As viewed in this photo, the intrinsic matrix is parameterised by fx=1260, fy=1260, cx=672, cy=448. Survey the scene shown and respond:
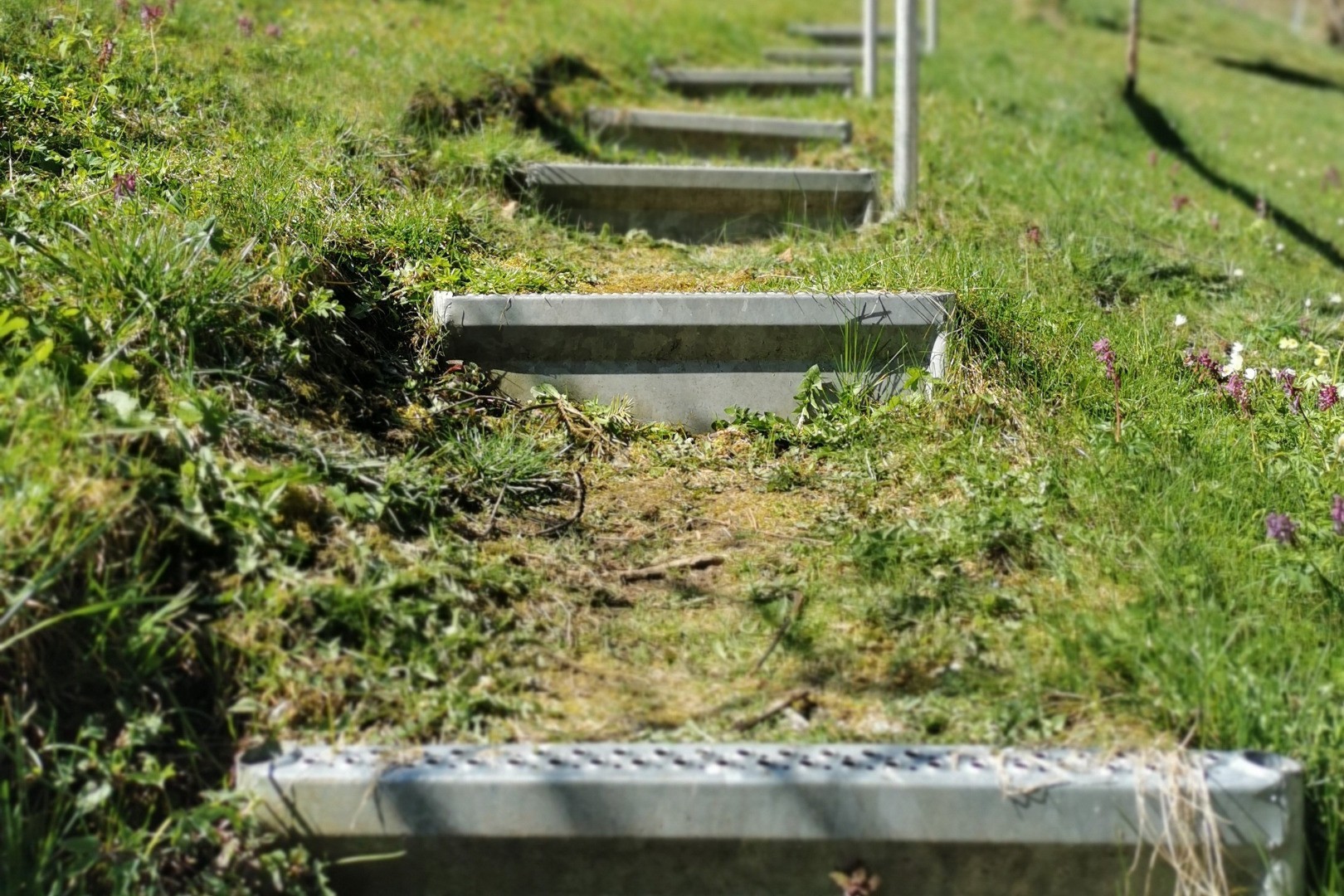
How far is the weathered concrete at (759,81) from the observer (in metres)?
7.45

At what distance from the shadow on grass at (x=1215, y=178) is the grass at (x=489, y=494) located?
3.30ft

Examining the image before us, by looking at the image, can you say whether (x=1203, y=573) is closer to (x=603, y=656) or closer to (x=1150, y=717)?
(x=1150, y=717)

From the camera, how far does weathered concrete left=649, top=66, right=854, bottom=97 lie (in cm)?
745

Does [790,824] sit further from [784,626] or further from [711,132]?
[711,132]

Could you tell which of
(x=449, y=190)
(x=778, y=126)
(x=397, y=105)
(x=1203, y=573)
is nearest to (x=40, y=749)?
(x=1203, y=573)

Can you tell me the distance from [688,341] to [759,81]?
4.54 meters

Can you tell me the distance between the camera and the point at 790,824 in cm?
221

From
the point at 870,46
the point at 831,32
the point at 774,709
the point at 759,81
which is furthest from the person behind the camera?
the point at 831,32

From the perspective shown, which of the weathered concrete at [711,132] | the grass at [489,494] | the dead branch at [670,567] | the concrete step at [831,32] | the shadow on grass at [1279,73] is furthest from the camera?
the shadow on grass at [1279,73]

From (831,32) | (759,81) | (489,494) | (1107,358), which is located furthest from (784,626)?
(831,32)

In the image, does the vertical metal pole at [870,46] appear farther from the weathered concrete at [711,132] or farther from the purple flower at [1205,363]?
the purple flower at [1205,363]

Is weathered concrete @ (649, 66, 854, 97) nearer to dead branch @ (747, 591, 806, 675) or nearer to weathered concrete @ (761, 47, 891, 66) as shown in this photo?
weathered concrete @ (761, 47, 891, 66)

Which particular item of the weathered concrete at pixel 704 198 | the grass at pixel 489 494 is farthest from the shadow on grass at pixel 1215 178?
the weathered concrete at pixel 704 198

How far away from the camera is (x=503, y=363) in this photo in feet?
11.5
